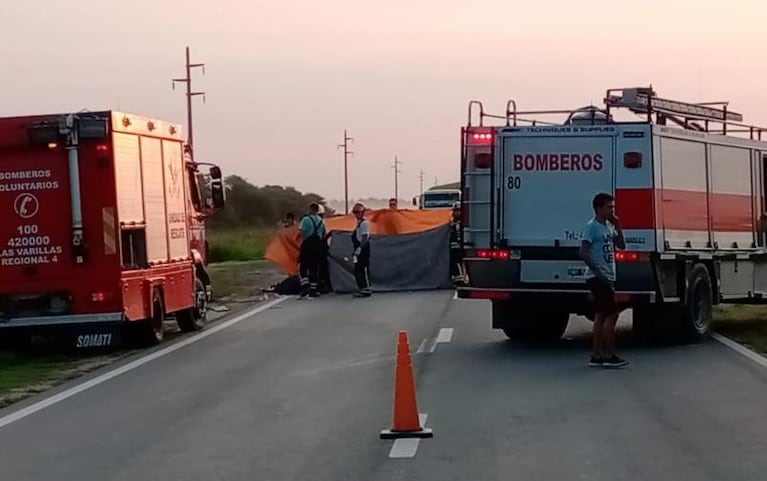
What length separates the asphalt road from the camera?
9766mm

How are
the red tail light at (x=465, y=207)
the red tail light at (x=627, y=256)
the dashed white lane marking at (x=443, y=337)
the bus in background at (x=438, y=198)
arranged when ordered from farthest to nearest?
1. the bus in background at (x=438, y=198)
2. the dashed white lane marking at (x=443, y=337)
3. the red tail light at (x=465, y=207)
4. the red tail light at (x=627, y=256)

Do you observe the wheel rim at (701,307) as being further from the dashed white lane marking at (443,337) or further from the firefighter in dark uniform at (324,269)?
the firefighter in dark uniform at (324,269)

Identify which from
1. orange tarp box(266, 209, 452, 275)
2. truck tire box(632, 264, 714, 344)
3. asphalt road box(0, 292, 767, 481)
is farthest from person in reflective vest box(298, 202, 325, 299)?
truck tire box(632, 264, 714, 344)

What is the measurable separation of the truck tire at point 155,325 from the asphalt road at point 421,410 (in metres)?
0.60

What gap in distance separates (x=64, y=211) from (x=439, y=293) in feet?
41.9

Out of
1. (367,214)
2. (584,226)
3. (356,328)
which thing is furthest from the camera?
(367,214)

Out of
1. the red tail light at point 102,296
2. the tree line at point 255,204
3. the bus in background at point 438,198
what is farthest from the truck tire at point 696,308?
the tree line at point 255,204

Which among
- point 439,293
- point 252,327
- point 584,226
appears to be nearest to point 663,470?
point 584,226

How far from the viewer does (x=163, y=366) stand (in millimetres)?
16672

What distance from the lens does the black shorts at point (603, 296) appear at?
50.4 ft

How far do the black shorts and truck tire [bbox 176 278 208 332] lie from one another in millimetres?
7847

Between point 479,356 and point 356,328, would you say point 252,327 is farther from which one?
point 479,356

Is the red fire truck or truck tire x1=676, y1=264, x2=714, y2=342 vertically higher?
the red fire truck

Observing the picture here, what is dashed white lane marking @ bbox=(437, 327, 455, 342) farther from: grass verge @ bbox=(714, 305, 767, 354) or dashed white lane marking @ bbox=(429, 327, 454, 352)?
grass verge @ bbox=(714, 305, 767, 354)
